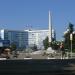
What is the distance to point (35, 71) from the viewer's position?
41.8 feet

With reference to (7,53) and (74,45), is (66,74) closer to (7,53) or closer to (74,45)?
(7,53)

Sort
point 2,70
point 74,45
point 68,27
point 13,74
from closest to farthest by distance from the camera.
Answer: point 13,74 < point 2,70 < point 74,45 < point 68,27

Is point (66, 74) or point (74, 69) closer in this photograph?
point (66, 74)

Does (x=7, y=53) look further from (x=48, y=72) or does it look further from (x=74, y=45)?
(x=74, y=45)

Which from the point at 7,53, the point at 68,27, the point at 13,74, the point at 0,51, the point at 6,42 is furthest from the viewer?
the point at 68,27

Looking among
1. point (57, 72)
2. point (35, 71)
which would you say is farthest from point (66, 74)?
point (35, 71)

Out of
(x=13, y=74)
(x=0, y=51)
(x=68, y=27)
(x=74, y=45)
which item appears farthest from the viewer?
(x=68, y=27)

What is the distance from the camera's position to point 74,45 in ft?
300

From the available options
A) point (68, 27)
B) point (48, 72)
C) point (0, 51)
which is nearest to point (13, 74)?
point (48, 72)

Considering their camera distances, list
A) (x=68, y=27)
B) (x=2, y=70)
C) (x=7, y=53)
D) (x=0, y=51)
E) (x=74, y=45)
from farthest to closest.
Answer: (x=68, y=27) < (x=74, y=45) < (x=0, y=51) < (x=7, y=53) < (x=2, y=70)

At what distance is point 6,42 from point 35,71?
231 ft

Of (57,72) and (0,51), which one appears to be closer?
(57,72)

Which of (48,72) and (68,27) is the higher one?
(68,27)

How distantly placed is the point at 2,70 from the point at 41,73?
1.52 meters
